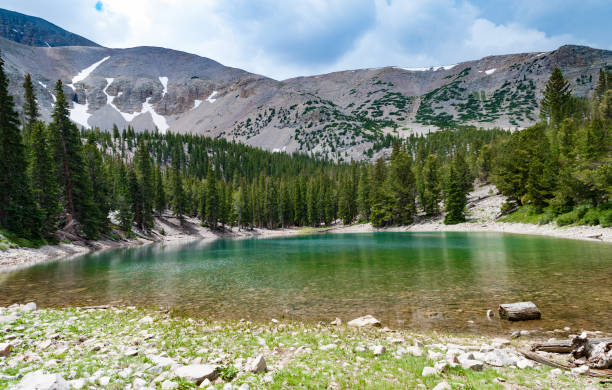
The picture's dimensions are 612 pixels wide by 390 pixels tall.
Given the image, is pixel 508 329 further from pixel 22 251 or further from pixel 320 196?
pixel 320 196

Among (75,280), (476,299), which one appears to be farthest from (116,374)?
(75,280)

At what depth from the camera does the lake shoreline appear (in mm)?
33325

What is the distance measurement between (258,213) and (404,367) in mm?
105884

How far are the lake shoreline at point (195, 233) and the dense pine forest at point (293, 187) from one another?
1725 mm

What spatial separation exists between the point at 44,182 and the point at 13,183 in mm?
5451

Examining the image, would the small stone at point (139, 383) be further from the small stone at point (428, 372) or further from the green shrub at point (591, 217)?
the green shrub at point (591, 217)

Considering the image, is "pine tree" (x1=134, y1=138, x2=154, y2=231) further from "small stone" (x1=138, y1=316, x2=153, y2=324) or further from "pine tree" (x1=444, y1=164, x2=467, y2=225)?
"pine tree" (x1=444, y1=164, x2=467, y2=225)

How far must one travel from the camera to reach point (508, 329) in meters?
10.8

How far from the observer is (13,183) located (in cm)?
3688

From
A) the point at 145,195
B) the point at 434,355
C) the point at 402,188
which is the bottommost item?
the point at 434,355

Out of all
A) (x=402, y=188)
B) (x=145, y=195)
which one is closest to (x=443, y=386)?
(x=145, y=195)

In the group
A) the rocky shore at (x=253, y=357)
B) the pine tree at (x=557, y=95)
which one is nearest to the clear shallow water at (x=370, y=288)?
the rocky shore at (x=253, y=357)

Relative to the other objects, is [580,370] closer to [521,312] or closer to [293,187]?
[521,312]

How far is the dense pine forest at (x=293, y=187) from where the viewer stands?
38875 millimetres
